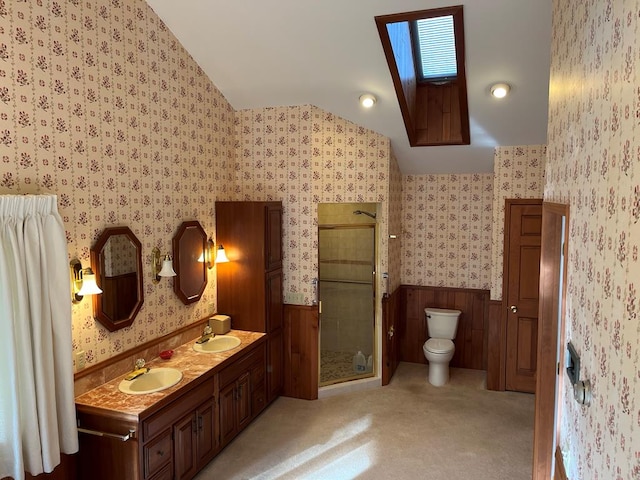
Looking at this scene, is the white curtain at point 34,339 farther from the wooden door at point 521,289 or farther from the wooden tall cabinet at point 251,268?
the wooden door at point 521,289

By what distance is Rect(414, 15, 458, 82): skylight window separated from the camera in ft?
12.0

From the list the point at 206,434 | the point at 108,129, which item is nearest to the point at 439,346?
the point at 206,434

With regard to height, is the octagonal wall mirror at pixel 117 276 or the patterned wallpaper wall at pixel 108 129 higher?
the patterned wallpaper wall at pixel 108 129

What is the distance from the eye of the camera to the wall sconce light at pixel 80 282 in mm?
2783

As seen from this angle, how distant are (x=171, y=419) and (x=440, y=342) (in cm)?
302

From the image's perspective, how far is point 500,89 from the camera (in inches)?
142

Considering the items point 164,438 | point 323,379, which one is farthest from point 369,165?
point 164,438

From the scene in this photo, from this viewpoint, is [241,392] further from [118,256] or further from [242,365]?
[118,256]

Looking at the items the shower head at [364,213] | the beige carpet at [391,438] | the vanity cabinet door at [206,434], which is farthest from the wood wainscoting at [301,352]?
the vanity cabinet door at [206,434]

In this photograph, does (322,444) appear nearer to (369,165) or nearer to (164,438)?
(164,438)

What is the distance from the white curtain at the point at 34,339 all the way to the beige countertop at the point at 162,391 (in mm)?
201

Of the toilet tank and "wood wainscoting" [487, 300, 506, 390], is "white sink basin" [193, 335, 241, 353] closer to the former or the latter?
the toilet tank

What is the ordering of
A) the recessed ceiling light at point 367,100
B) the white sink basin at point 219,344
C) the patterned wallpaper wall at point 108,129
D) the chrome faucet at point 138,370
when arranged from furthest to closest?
1. the recessed ceiling light at point 367,100
2. the white sink basin at point 219,344
3. the chrome faucet at point 138,370
4. the patterned wallpaper wall at point 108,129

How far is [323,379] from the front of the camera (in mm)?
4727
